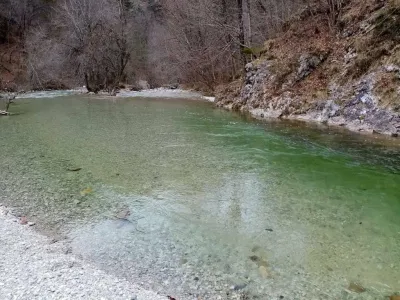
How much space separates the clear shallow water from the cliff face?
1383 millimetres

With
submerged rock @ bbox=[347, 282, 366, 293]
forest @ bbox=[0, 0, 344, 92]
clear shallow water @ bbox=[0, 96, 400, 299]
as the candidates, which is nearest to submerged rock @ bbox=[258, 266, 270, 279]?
clear shallow water @ bbox=[0, 96, 400, 299]

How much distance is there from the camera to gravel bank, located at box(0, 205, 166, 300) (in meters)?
3.72

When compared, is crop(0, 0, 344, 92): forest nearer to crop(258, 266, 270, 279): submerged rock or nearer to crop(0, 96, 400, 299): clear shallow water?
crop(0, 96, 400, 299): clear shallow water

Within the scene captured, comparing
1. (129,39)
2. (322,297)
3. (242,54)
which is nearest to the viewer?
(322,297)

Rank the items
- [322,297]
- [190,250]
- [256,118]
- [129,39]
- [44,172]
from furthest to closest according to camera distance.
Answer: [129,39] < [256,118] < [44,172] < [190,250] < [322,297]

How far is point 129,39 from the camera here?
111ft

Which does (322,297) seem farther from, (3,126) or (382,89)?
(3,126)

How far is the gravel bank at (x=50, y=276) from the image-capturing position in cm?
372

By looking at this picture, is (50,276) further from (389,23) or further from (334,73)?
(389,23)

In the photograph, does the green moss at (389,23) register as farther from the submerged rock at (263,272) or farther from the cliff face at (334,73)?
the submerged rock at (263,272)

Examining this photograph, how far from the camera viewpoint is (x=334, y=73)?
47.1ft

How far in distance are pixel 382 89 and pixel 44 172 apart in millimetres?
9897

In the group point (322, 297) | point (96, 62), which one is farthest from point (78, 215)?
point (96, 62)

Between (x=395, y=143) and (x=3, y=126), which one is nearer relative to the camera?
(x=395, y=143)
